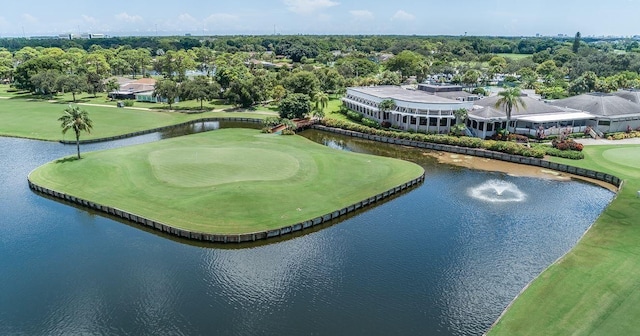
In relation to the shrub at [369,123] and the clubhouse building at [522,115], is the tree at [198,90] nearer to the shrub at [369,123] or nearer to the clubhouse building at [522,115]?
the shrub at [369,123]

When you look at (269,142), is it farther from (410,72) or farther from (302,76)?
(410,72)

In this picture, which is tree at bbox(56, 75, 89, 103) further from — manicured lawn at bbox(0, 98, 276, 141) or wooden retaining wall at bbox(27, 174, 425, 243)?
wooden retaining wall at bbox(27, 174, 425, 243)

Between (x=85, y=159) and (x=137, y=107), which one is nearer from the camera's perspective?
(x=85, y=159)

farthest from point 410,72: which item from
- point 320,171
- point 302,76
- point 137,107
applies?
point 320,171

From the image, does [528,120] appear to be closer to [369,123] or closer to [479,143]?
[479,143]

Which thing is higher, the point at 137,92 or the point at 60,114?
the point at 137,92

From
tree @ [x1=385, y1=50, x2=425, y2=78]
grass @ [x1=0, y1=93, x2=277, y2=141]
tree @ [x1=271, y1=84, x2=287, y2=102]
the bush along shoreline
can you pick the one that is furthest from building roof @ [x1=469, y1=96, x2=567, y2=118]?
tree @ [x1=385, y1=50, x2=425, y2=78]

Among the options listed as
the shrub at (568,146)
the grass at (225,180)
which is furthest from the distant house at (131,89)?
the shrub at (568,146)

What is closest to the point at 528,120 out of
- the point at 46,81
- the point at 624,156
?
the point at 624,156
